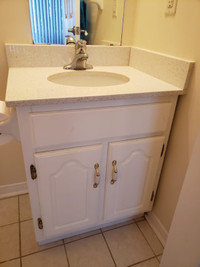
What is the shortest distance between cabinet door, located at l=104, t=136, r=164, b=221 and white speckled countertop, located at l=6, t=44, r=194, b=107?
0.82 feet

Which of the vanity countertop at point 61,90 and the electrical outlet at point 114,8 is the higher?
the electrical outlet at point 114,8

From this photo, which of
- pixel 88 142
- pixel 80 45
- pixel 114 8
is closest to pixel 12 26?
pixel 80 45

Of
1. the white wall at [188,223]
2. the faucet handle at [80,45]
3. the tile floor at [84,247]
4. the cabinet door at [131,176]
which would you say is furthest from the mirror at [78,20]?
the tile floor at [84,247]

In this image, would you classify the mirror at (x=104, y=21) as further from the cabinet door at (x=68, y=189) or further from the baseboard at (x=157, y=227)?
the baseboard at (x=157, y=227)

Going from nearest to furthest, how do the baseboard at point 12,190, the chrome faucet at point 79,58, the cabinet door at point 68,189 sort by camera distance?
the cabinet door at point 68,189, the chrome faucet at point 79,58, the baseboard at point 12,190

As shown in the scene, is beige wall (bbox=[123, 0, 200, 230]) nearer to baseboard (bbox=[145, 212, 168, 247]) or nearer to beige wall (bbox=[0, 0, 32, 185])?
baseboard (bbox=[145, 212, 168, 247])

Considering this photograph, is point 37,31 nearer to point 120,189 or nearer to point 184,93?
point 184,93

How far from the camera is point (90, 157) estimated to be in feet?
2.99

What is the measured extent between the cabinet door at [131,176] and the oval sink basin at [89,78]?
0.39 metres

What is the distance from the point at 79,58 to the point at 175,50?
1.65 feet

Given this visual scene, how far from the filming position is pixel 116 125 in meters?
0.87

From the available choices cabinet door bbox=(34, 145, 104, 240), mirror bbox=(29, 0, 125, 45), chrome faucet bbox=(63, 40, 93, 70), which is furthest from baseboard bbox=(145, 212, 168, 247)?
mirror bbox=(29, 0, 125, 45)

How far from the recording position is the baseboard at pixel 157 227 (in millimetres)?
1184

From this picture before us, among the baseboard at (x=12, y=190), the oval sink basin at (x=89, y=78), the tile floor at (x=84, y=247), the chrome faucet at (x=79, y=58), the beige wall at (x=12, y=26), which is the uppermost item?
the beige wall at (x=12, y=26)
